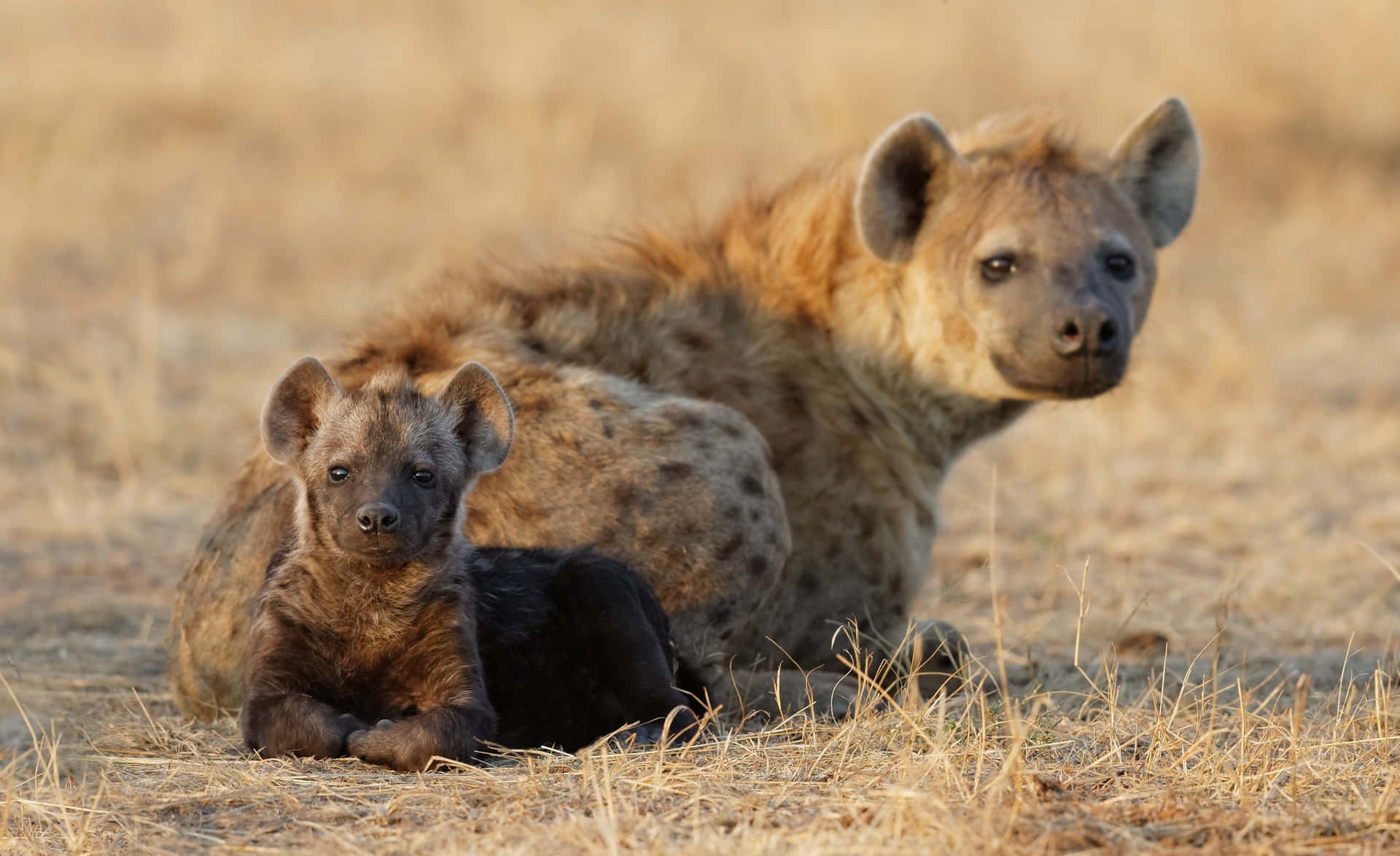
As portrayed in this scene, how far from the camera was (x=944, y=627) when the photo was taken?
455 cm

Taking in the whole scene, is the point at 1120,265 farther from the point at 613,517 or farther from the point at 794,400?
the point at 613,517

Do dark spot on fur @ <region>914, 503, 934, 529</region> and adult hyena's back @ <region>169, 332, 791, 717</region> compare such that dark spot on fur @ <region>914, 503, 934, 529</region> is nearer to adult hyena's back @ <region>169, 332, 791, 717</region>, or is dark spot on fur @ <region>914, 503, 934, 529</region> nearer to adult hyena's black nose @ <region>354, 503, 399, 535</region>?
adult hyena's back @ <region>169, 332, 791, 717</region>

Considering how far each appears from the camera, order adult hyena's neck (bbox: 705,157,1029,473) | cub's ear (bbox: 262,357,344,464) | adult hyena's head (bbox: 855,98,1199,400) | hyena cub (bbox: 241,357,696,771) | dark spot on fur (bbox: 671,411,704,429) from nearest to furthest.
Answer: hyena cub (bbox: 241,357,696,771), cub's ear (bbox: 262,357,344,464), dark spot on fur (bbox: 671,411,704,429), adult hyena's head (bbox: 855,98,1199,400), adult hyena's neck (bbox: 705,157,1029,473)

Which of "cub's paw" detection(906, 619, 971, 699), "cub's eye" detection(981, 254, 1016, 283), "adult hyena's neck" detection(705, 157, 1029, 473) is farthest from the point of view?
"adult hyena's neck" detection(705, 157, 1029, 473)

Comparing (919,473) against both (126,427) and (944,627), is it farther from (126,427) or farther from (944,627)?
A: (126,427)

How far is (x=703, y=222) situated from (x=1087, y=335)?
63.1 inches

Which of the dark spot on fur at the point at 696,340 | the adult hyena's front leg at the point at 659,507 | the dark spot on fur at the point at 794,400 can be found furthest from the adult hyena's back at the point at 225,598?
the dark spot on fur at the point at 794,400

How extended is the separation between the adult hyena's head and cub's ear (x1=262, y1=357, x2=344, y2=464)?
198cm

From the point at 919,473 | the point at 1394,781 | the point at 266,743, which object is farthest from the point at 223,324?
the point at 1394,781

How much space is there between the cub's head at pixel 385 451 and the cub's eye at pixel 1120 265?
6.94ft

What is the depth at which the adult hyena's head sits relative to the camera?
15.5 feet

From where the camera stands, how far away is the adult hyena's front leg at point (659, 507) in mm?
4004

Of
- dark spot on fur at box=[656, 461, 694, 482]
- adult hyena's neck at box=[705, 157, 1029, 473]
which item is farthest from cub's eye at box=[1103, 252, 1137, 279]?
dark spot on fur at box=[656, 461, 694, 482]

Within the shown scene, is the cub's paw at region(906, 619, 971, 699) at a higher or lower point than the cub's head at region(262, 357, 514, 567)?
lower
